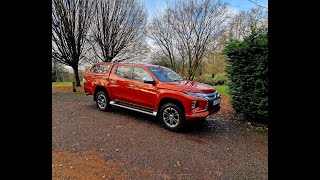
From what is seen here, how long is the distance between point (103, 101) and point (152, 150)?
3.58 m

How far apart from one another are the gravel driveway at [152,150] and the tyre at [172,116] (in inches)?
7.1

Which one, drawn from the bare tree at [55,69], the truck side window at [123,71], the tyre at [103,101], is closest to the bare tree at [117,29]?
the bare tree at [55,69]

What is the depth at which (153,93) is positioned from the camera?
5359 mm

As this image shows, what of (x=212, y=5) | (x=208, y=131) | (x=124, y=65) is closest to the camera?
(x=208, y=131)

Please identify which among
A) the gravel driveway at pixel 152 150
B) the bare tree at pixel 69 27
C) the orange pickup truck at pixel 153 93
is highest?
the bare tree at pixel 69 27

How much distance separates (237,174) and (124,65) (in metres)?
4.74

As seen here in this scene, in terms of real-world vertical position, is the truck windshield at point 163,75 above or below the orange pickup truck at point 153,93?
above

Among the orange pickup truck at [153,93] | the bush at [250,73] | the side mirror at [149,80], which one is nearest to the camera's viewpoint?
the orange pickup truck at [153,93]

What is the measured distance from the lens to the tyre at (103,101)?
669 cm

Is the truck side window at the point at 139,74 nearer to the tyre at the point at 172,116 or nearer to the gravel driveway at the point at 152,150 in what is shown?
the tyre at the point at 172,116
